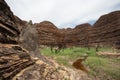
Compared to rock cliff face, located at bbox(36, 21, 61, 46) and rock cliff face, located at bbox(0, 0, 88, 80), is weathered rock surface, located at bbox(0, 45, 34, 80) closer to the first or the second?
rock cliff face, located at bbox(0, 0, 88, 80)

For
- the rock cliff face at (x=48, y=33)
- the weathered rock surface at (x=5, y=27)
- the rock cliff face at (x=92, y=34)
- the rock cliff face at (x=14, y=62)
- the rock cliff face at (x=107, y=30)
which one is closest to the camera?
the rock cliff face at (x=14, y=62)

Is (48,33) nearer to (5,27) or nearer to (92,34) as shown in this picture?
(92,34)

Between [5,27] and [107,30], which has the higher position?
[107,30]

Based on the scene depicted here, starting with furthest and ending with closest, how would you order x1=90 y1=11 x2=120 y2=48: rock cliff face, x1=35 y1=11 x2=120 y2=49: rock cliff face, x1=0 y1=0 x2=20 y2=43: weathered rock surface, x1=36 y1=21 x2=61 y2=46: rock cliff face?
x1=36 y1=21 x2=61 y2=46: rock cliff face, x1=35 y1=11 x2=120 y2=49: rock cliff face, x1=90 y1=11 x2=120 y2=48: rock cliff face, x1=0 y1=0 x2=20 y2=43: weathered rock surface

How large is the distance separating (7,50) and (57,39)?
84806mm

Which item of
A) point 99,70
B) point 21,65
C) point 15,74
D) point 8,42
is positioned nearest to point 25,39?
point 8,42

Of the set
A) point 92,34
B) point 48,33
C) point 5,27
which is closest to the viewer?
point 5,27

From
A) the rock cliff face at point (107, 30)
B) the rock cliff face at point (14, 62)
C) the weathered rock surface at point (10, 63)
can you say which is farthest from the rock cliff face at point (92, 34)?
the weathered rock surface at point (10, 63)

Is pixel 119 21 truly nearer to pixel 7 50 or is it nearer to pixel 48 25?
pixel 48 25

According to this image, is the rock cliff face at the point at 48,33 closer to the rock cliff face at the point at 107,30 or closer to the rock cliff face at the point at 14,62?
the rock cliff face at the point at 107,30

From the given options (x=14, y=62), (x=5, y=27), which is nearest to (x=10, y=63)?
(x=14, y=62)

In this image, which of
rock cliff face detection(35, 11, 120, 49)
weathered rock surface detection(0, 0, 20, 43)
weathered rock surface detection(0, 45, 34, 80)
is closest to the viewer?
weathered rock surface detection(0, 45, 34, 80)

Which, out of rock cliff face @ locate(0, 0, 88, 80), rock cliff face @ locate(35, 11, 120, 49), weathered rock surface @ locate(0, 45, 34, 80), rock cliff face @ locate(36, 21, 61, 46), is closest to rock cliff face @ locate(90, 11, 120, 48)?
rock cliff face @ locate(35, 11, 120, 49)

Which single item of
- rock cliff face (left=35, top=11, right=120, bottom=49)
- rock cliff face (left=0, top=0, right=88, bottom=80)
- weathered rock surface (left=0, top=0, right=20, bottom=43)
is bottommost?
rock cliff face (left=0, top=0, right=88, bottom=80)
